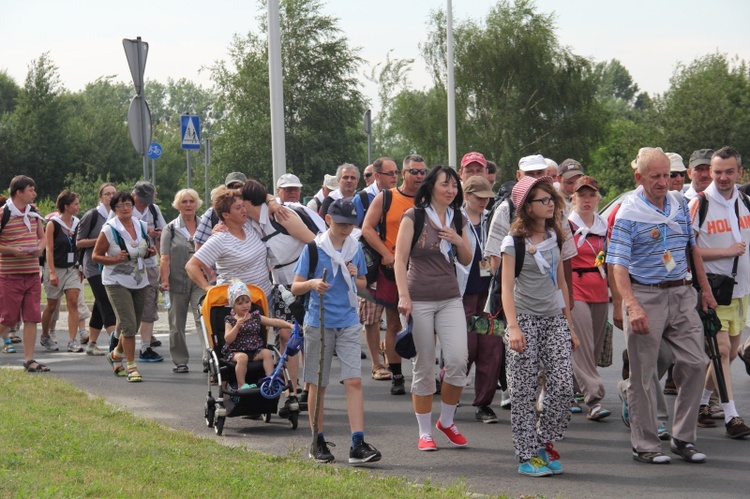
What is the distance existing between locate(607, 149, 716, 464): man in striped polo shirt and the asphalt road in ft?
0.91

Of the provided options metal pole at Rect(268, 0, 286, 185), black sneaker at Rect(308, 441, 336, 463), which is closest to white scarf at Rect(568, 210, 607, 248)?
black sneaker at Rect(308, 441, 336, 463)

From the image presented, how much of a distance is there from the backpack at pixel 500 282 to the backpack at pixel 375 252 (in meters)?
2.46

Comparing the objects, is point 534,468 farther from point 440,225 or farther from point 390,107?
point 390,107

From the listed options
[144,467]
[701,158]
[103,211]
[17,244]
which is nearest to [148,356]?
[103,211]

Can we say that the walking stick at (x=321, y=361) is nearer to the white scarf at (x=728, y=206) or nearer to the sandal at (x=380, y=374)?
the white scarf at (x=728, y=206)

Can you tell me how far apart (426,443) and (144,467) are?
2.15m

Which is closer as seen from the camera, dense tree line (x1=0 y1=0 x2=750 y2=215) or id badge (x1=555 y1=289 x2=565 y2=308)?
id badge (x1=555 y1=289 x2=565 y2=308)

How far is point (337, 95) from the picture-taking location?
60.9 m

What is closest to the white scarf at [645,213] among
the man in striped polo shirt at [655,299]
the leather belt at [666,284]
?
the man in striped polo shirt at [655,299]

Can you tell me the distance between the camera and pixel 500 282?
7.78 metres

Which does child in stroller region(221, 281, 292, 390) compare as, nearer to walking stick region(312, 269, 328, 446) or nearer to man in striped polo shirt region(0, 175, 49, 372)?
walking stick region(312, 269, 328, 446)

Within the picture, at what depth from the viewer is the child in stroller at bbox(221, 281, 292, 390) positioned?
9164 millimetres

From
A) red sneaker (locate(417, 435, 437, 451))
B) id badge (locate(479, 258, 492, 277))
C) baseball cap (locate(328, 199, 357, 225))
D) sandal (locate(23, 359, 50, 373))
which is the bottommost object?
red sneaker (locate(417, 435, 437, 451))

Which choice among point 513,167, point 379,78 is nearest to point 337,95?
point 379,78
